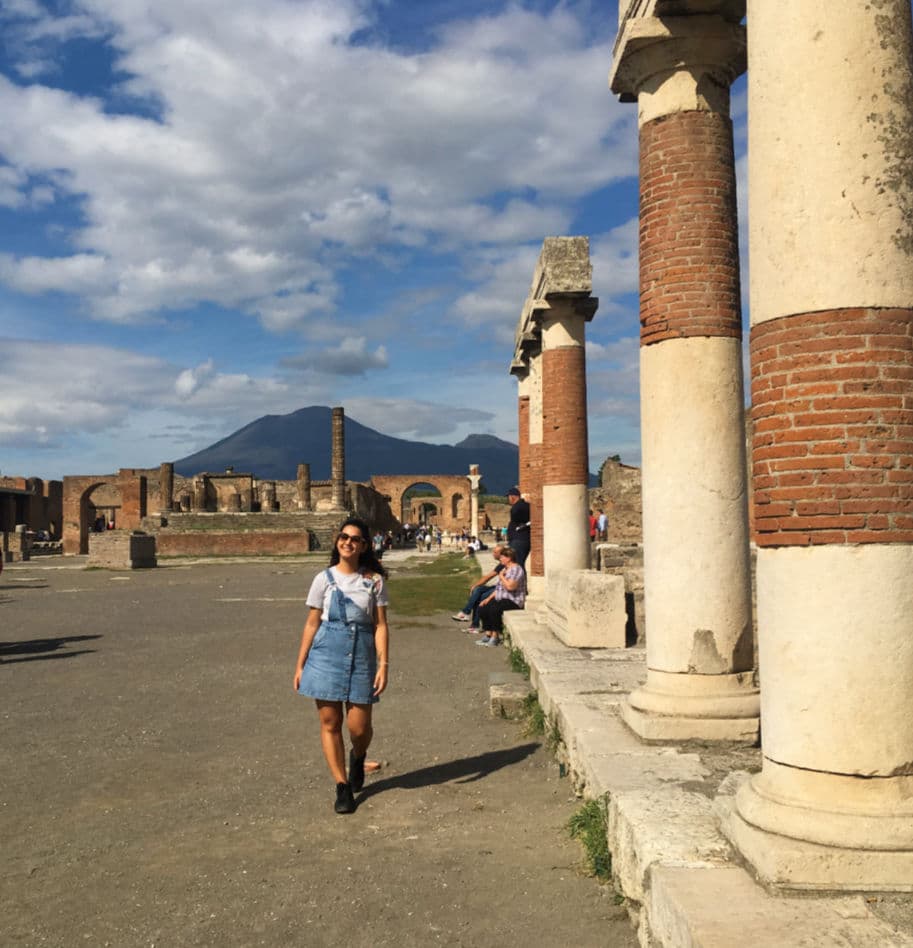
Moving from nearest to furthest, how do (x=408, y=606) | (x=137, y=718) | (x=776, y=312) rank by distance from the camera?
1. (x=776, y=312)
2. (x=137, y=718)
3. (x=408, y=606)

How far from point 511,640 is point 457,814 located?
18.6 ft

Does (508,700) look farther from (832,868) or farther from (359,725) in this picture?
(832,868)

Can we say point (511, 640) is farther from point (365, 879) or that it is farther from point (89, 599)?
point (89, 599)

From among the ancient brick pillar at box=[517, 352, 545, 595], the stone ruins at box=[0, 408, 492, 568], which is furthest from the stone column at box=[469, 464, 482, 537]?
the ancient brick pillar at box=[517, 352, 545, 595]

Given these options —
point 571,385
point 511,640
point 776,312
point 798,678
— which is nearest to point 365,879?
point 798,678

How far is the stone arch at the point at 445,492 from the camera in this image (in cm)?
6488

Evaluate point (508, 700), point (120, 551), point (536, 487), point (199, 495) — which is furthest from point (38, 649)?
point (199, 495)

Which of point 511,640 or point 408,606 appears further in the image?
point 408,606

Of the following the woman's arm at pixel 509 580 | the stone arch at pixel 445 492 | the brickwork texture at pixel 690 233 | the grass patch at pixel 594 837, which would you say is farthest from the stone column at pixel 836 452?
the stone arch at pixel 445 492

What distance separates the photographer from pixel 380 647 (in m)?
5.21

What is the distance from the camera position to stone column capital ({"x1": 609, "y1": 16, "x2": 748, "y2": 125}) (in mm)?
5406

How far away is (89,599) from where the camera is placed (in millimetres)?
18672

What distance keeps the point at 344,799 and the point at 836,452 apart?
3.19m

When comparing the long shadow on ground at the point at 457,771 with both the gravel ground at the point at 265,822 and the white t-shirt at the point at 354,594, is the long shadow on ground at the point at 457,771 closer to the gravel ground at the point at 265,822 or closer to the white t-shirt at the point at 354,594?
the gravel ground at the point at 265,822
